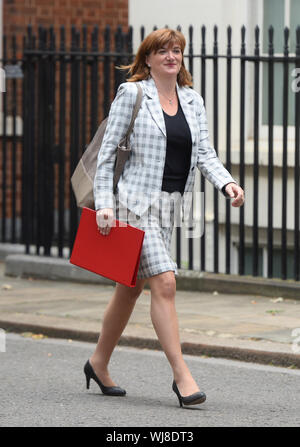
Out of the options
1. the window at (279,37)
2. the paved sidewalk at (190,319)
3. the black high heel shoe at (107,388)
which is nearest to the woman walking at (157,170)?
the black high heel shoe at (107,388)

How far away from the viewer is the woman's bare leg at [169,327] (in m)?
5.72

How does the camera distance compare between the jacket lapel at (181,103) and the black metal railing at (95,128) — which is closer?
the jacket lapel at (181,103)

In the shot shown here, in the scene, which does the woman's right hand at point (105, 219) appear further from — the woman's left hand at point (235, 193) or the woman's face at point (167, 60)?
the woman's face at point (167, 60)

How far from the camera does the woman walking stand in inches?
228

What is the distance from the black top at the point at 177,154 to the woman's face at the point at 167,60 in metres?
0.21

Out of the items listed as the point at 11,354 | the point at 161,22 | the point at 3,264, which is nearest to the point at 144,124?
the point at 11,354

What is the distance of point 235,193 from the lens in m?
5.82

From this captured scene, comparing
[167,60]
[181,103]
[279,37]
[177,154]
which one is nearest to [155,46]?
[167,60]

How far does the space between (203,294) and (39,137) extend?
2371 mm

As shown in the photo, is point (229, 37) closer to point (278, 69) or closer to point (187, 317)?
point (278, 69)

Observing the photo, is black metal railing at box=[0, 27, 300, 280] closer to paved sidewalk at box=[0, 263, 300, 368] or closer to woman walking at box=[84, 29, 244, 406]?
paved sidewalk at box=[0, 263, 300, 368]

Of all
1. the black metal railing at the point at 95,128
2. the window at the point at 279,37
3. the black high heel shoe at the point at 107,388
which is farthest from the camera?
the window at the point at 279,37

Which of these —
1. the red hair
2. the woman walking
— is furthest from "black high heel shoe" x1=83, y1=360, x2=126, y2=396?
the red hair

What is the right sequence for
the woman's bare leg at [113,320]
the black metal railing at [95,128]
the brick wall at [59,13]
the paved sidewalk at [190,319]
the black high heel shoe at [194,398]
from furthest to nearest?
the brick wall at [59,13] < the black metal railing at [95,128] < the paved sidewalk at [190,319] < the woman's bare leg at [113,320] < the black high heel shoe at [194,398]
